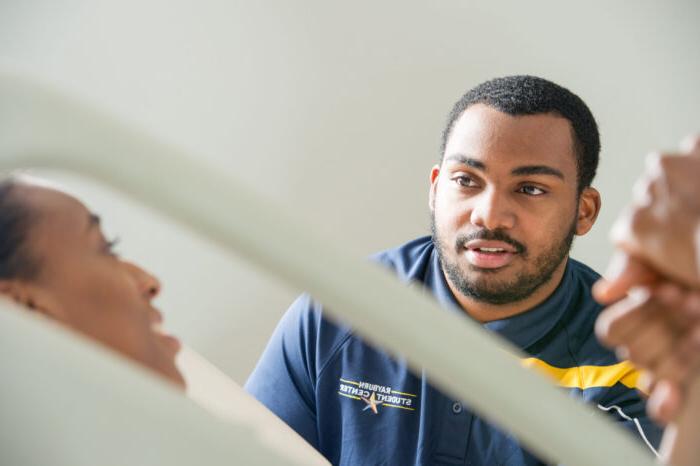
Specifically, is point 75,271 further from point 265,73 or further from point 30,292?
point 265,73

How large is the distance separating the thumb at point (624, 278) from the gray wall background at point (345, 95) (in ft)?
4.16

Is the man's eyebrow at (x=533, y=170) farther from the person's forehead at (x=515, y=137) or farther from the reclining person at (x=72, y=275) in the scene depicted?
the reclining person at (x=72, y=275)

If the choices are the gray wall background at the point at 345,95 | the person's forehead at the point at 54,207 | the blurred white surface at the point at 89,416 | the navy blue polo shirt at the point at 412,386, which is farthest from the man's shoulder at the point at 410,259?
the blurred white surface at the point at 89,416

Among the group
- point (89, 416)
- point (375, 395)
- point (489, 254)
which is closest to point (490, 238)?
point (489, 254)

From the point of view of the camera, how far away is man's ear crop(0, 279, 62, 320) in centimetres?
Result: 64

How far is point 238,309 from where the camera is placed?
1.83 metres

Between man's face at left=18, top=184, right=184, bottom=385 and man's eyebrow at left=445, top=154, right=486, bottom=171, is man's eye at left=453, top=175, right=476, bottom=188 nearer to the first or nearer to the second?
man's eyebrow at left=445, top=154, right=486, bottom=171

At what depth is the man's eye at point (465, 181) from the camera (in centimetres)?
117

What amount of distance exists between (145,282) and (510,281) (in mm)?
563

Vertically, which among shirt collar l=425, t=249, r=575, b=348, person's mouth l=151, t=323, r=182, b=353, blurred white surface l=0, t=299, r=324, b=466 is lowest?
blurred white surface l=0, t=299, r=324, b=466

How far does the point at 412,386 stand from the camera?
3.78 ft

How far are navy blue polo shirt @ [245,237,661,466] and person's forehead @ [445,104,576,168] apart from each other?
0.56ft

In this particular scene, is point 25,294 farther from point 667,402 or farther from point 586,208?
point 586,208

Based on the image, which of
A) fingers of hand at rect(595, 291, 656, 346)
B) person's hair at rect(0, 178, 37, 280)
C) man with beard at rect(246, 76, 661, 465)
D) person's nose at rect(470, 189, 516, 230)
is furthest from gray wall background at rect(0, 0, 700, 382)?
fingers of hand at rect(595, 291, 656, 346)
